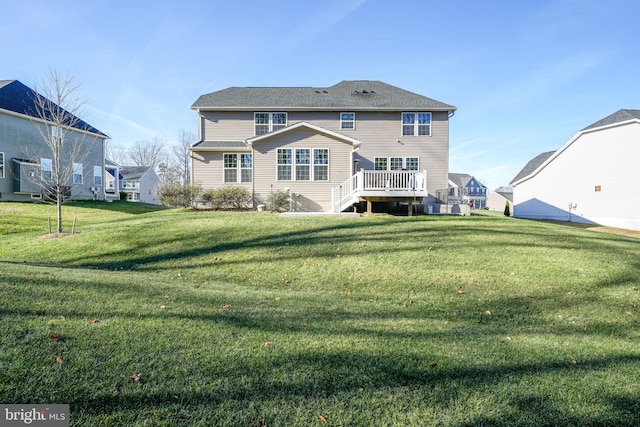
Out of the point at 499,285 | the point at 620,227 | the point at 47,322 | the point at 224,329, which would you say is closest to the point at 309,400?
the point at 224,329

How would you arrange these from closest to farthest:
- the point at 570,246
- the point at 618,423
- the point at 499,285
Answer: the point at 618,423 < the point at 499,285 < the point at 570,246

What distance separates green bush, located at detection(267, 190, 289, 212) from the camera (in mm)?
16562

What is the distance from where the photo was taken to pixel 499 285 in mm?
6863

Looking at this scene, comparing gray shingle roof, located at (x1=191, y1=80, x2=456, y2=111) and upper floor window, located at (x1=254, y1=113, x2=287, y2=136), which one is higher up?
gray shingle roof, located at (x1=191, y1=80, x2=456, y2=111)

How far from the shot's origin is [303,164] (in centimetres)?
1709

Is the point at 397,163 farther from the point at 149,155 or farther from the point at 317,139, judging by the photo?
the point at 149,155

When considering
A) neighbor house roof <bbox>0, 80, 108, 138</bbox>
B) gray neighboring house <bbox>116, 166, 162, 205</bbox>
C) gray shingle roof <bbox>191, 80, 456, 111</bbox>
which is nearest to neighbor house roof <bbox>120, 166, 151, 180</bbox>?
gray neighboring house <bbox>116, 166, 162, 205</bbox>

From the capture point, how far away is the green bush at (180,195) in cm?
1748

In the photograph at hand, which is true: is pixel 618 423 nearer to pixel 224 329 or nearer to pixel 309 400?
pixel 309 400

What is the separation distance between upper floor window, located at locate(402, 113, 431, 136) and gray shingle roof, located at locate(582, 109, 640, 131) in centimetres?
1033

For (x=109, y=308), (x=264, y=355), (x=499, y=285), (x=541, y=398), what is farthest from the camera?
(x=499, y=285)

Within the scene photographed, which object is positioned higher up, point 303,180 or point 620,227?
point 303,180

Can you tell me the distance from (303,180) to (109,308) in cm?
1334

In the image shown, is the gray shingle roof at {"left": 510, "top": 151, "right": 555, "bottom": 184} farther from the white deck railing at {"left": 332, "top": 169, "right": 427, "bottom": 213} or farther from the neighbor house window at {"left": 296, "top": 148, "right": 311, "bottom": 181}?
the neighbor house window at {"left": 296, "top": 148, "right": 311, "bottom": 181}
